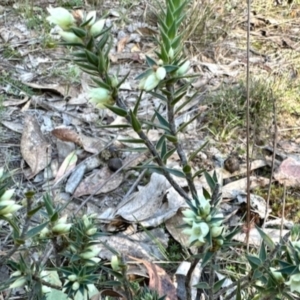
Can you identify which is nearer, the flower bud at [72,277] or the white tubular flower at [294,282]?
the white tubular flower at [294,282]

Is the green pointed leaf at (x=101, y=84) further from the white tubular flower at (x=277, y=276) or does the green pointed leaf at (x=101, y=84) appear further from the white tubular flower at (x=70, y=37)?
the white tubular flower at (x=277, y=276)

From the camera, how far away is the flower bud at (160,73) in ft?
2.90

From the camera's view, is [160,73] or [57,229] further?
[57,229]

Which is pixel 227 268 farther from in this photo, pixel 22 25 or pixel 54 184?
pixel 22 25

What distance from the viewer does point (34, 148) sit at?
2.15 metres

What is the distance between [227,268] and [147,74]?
0.85 metres

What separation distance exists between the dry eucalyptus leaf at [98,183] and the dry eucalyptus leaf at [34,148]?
160 millimetres

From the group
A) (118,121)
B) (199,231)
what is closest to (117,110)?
(199,231)

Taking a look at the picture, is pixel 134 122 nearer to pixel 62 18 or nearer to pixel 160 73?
pixel 160 73

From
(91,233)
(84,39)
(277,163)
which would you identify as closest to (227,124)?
(277,163)

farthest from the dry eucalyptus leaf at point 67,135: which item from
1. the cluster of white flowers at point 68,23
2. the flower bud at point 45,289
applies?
the cluster of white flowers at point 68,23

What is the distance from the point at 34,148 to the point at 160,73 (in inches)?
52.9

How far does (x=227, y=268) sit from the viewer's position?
5.24ft

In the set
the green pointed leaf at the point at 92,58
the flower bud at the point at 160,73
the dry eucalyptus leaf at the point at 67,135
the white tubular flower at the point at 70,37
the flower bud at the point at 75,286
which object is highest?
the white tubular flower at the point at 70,37
